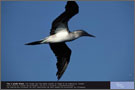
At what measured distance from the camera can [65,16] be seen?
53.9 ft

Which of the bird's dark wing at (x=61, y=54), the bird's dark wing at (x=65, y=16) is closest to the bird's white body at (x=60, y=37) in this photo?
the bird's dark wing at (x=65, y=16)

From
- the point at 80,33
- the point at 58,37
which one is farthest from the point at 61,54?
the point at 80,33

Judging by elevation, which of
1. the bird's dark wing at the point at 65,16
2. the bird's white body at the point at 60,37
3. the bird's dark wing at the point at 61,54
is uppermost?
the bird's dark wing at the point at 65,16

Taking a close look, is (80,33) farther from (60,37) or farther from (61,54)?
(61,54)

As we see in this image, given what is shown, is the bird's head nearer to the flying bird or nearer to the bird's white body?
the flying bird

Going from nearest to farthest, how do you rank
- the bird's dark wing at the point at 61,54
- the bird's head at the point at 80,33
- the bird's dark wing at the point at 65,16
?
the bird's dark wing at the point at 65,16 < the bird's head at the point at 80,33 < the bird's dark wing at the point at 61,54

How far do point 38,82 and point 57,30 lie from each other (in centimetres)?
185

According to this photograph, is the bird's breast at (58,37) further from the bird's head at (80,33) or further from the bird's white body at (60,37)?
the bird's head at (80,33)

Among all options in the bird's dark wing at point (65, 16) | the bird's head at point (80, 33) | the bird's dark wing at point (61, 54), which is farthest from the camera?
the bird's dark wing at point (61, 54)

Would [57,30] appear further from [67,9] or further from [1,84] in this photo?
[1,84]

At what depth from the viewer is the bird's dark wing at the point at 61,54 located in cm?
1722

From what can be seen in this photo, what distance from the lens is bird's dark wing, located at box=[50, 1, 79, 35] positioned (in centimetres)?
1619

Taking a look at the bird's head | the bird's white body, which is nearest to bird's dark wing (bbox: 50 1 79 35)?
the bird's white body

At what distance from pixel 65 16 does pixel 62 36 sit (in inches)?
27.1
